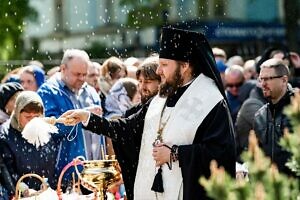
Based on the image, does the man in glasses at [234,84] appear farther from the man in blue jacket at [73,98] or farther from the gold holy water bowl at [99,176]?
the gold holy water bowl at [99,176]

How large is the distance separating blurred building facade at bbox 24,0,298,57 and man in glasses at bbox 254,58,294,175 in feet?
47.6

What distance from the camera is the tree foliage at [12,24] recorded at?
62.4ft

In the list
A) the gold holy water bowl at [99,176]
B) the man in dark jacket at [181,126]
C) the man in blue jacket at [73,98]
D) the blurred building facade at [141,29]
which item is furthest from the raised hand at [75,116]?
the blurred building facade at [141,29]

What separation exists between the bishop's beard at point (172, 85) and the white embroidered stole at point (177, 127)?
7cm

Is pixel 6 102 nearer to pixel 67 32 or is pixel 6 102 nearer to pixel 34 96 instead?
pixel 34 96

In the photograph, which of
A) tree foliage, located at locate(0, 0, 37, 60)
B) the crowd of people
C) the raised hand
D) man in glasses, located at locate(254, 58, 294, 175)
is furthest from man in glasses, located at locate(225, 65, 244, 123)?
tree foliage, located at locate(0, 0, 37, 60)

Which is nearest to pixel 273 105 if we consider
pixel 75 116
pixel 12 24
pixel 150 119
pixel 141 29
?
pixel 150 119

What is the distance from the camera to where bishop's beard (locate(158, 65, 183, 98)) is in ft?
22.4

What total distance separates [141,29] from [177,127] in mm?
19773

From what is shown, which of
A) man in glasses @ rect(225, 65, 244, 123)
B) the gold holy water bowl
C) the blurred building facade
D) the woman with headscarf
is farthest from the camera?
Result: the blurred building facade

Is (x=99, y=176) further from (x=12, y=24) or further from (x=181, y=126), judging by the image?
(x=12, y=24)

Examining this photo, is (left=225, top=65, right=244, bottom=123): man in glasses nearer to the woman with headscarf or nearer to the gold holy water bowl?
the woman with headscarf

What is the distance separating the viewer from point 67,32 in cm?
3003

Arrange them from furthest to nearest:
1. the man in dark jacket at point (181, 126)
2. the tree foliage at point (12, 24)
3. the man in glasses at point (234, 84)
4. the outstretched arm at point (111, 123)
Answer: the tree foliage at point (12, 24) → the man in glasses at point (234, 84) → the outstretched arm at point (111, 123) → the man in dark jacket at point (181, 126)
